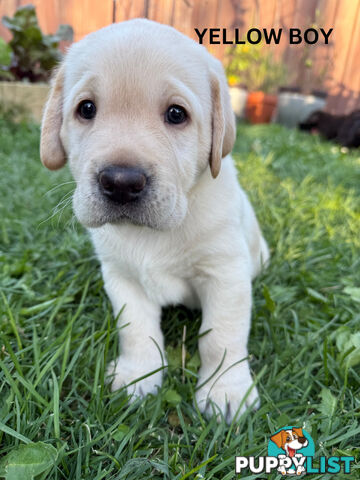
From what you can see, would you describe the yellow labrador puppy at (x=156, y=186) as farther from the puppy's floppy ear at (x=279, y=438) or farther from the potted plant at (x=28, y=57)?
the potted plant at (x=28, y=57)

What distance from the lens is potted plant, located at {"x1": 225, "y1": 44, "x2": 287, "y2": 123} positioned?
30.1 ft

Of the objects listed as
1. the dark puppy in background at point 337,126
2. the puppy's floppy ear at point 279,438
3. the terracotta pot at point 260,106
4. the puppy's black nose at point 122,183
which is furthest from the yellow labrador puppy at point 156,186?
the terracotta pot at point 260,106

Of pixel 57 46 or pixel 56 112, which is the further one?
pixel 57 46

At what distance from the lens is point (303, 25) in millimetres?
8547

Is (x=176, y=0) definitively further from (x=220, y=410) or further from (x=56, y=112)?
(x=220, y=410)

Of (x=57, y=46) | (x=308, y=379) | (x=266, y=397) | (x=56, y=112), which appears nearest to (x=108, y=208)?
(x=56, y=112)

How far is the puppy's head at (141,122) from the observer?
1.63 metres

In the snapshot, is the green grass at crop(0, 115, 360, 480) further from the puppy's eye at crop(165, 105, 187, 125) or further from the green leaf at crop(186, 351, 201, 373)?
the puppy's eye at crop(165, 105, 187, 125)

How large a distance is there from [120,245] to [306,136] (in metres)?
6.71

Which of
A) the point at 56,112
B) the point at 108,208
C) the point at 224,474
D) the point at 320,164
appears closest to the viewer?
the point at 224,474

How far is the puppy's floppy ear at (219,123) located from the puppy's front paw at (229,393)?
92cm

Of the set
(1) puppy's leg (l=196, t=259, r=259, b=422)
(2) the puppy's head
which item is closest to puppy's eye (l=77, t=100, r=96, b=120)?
(2) the puppy's head

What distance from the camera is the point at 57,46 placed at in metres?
6.78

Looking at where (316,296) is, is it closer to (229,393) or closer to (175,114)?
(229,393)
